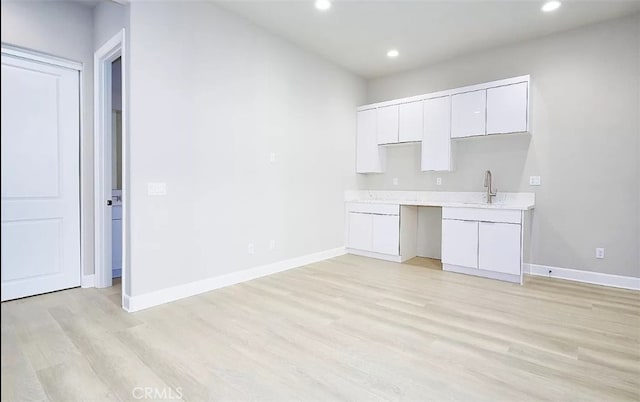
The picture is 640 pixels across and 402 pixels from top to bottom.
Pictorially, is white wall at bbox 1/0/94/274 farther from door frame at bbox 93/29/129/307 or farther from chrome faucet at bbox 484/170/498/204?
chrome faucet at bbox 484/170/498/204

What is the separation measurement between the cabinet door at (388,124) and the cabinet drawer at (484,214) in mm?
1414

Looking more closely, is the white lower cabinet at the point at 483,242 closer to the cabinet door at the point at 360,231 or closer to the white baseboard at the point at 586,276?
the white baseboard at the point at 586,276

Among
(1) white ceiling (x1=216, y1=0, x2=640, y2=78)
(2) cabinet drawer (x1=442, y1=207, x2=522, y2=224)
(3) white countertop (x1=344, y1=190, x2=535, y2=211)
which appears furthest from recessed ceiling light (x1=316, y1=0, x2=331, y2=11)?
(2) cabinet drawer (x1=442, y1=207, x2=522, y2=224)

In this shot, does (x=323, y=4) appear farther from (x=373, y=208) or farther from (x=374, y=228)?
(x=374, y=228)

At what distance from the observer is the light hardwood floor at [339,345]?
1.83 m

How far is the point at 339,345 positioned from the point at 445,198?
3247 millimetres

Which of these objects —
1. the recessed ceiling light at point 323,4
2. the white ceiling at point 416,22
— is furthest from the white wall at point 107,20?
the recessed ceiling light at point 323,4

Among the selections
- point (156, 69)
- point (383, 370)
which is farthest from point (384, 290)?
point (156, 69)

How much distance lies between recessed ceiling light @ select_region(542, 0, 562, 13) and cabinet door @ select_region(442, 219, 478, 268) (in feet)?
7.76

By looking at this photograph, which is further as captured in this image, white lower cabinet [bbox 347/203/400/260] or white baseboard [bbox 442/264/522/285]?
white lower cabinet [bbox 347/203/400/260]

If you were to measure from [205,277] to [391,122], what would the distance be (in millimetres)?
3432

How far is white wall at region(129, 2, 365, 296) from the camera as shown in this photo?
118 inches

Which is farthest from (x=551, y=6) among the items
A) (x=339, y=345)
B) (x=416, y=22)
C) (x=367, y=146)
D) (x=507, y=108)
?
(x=339, y=345)

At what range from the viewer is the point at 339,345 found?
2.31m
